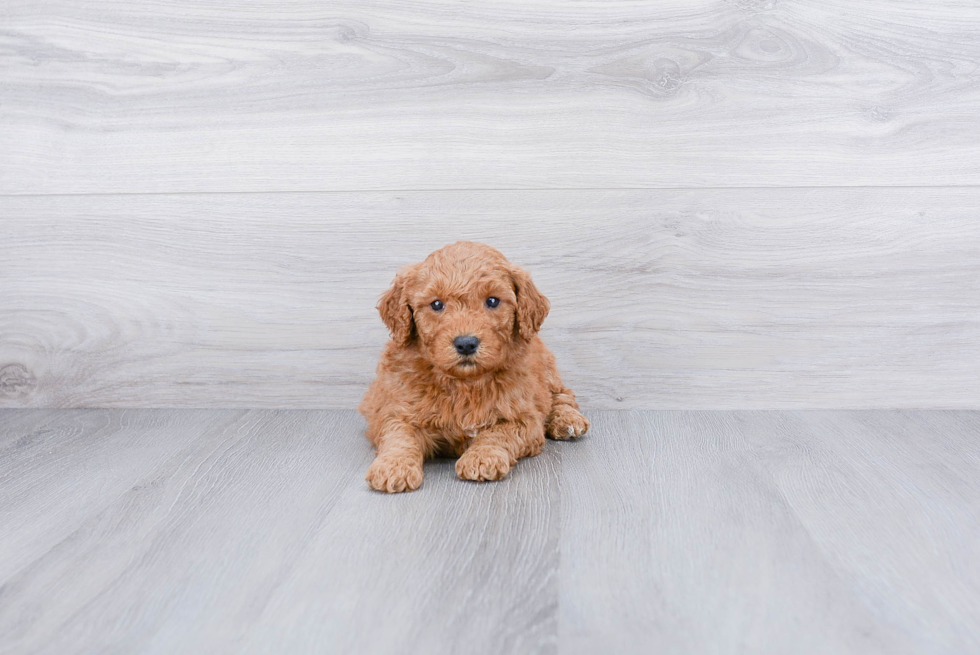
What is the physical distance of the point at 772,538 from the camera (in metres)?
1.26

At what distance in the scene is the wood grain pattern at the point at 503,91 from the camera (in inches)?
77.5

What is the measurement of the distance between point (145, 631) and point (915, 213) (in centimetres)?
197

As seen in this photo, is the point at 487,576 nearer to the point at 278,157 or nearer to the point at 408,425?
the point at 408,425

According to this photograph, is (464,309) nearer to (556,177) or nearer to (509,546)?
(509,546)

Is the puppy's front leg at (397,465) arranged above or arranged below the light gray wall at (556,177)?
below

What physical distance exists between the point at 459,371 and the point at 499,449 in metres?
0.18

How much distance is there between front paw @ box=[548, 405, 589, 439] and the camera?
1.82 meters

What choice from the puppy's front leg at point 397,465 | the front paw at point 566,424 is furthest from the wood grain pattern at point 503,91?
the puppy's front leg at point 397,465

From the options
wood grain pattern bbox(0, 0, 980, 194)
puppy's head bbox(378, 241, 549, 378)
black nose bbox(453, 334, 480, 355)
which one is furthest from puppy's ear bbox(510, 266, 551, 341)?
wood grain pattern bbox(0, 0, 980, 194)

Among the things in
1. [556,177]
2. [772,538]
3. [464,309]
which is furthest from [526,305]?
[772,538]

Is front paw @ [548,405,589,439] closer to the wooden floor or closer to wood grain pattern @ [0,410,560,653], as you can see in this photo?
the wooden floor

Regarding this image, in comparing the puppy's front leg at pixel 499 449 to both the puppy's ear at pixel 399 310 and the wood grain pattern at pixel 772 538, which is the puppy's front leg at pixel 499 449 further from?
the puppy's ear at pixel 399 310

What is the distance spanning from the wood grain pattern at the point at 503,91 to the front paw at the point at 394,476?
84 cm

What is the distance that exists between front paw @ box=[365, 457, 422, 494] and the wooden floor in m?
0.03
